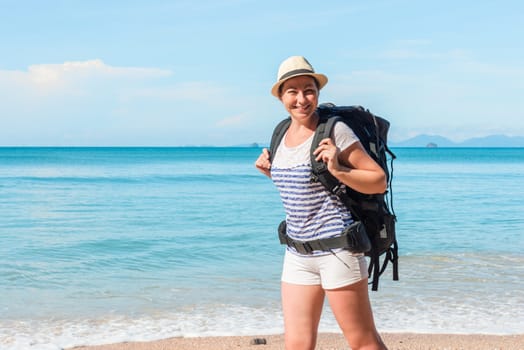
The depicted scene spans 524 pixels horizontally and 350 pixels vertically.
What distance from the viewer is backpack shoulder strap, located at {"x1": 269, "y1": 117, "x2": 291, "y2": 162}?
132 inches

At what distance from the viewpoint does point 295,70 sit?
3105 millimetres

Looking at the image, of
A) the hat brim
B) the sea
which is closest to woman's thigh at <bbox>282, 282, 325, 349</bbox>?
the hat brim

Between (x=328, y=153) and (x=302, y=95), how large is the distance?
38cm

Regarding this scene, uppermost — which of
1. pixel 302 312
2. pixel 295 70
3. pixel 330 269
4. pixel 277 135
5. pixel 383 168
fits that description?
pixel 295 70

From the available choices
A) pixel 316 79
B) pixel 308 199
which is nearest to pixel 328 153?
pixel 308 199

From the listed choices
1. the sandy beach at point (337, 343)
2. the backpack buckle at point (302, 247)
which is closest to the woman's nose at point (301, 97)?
the backpack buckle at point (302, 247)

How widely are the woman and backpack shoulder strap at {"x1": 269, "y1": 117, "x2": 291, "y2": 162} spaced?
0.31 feet

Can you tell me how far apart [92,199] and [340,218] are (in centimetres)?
1920

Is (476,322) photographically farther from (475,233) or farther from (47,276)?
(475,233)

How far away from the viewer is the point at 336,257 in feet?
10.0

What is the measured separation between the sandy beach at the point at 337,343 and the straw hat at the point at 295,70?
9.68 feet

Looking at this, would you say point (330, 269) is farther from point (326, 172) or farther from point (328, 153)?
point (328, 153)

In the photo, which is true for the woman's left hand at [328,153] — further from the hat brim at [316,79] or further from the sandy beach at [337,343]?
the sandy beach at [337,343]

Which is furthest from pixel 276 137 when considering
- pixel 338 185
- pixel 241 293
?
pixel 241 293
